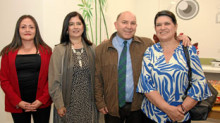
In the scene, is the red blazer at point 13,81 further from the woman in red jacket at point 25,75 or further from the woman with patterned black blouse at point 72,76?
the woman with patterned black blouse at point 72,76

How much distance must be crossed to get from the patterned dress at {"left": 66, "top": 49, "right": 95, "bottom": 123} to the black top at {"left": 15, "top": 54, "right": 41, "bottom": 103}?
15.5 inches

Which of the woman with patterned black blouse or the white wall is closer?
the woman with patterned black blouse

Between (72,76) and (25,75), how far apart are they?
480mm

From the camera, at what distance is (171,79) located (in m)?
1.43

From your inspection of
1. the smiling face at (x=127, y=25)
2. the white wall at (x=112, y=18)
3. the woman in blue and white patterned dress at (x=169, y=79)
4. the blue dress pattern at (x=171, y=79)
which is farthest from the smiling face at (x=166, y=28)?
the white wall at (x=112, y=18)

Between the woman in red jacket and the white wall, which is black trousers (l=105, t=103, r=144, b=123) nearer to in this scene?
the woman in red jacket

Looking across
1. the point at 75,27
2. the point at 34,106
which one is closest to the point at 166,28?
the point at 75,27

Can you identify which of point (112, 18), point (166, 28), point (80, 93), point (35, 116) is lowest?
point (35, 116)

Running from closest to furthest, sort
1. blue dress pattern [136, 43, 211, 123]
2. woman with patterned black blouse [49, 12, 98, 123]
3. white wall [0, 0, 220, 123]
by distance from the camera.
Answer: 1. blue dress pattern [136, 43, 211, 123]
2. woman with patterned black blouse [49, 12, 98, 123]
3. white wall [0, 0, 220, 123]

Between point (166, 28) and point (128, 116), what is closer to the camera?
point (166, 28)

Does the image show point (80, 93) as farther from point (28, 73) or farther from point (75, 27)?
point (75, 27)

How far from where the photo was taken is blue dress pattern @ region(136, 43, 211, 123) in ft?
4.68

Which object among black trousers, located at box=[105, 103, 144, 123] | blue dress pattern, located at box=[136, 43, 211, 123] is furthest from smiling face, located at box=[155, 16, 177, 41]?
black trousers, located at box=[105, 103, 144, 123]

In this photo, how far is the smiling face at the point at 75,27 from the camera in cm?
177
